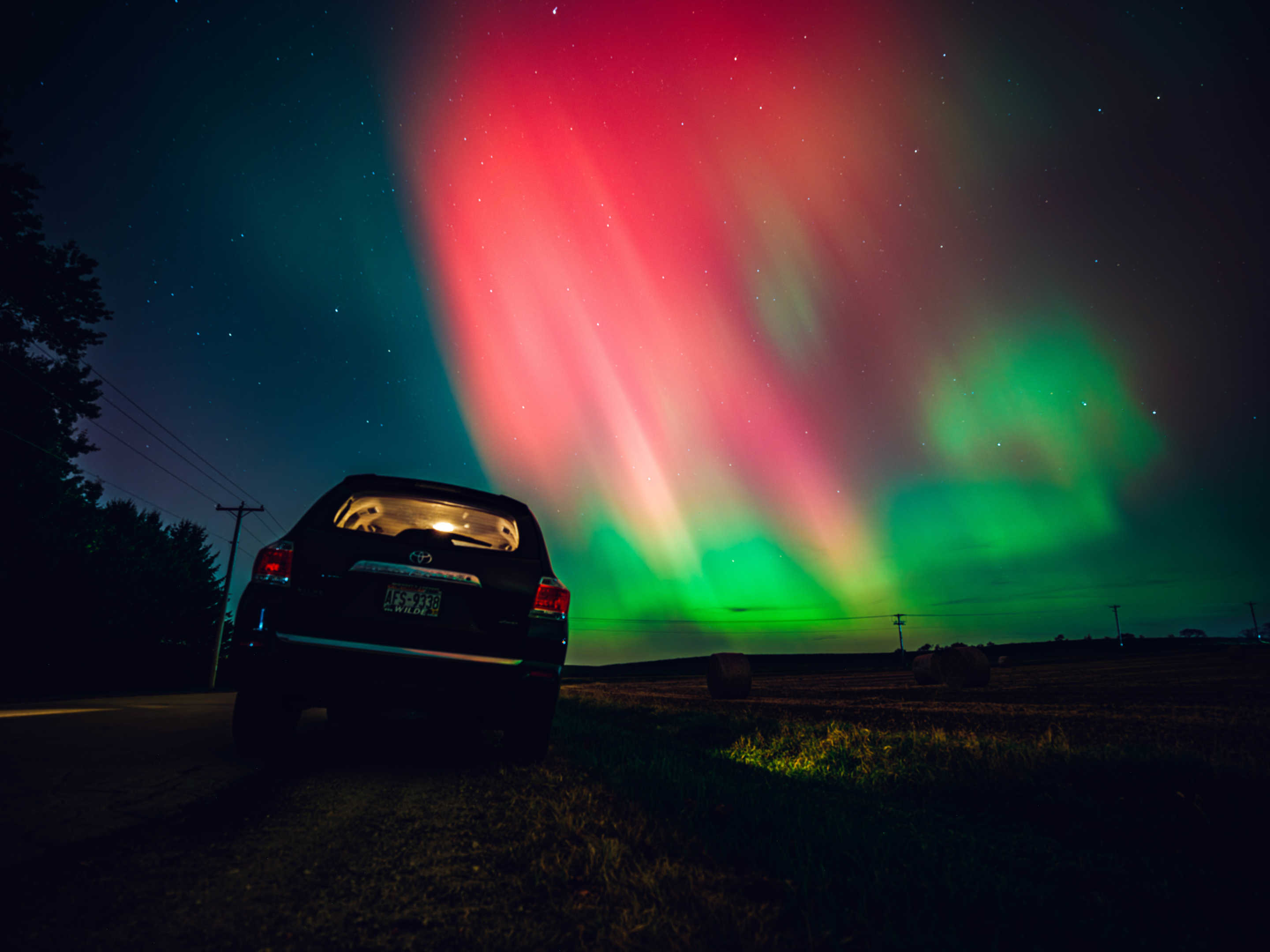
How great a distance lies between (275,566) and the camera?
3.85 meters

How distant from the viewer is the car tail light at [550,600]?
4.25 meters

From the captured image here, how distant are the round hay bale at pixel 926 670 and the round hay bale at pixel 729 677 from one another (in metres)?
12.4

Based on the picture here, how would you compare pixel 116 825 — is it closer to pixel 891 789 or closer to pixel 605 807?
pixel 605 807

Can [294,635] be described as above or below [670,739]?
above

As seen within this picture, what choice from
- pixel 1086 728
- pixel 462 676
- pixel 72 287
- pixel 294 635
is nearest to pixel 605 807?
pixel 462 676

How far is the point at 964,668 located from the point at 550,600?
1198 inches

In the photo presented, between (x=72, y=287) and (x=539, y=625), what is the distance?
2870 cm

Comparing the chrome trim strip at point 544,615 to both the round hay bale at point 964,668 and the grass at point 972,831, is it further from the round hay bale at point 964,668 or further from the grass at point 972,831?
the round hay bale at point 964,668

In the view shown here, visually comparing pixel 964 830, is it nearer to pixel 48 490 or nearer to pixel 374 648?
pixel 374 648

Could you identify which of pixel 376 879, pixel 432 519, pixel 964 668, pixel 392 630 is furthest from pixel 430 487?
pixel 964 668

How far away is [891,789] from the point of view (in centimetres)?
445

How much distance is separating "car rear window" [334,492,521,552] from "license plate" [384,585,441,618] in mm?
451

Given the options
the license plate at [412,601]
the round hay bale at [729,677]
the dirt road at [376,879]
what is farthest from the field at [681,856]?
the round hay bale at [729,677]

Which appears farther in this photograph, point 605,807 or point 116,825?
point 605,807
